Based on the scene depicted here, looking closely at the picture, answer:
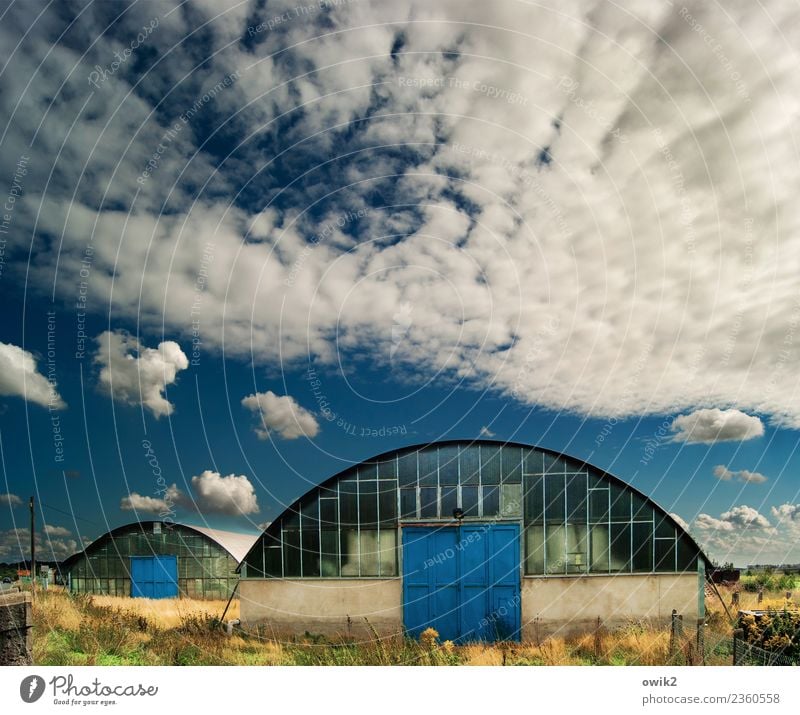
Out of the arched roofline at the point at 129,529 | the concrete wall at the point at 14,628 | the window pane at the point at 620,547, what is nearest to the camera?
the concrete wall at the point at 14,628

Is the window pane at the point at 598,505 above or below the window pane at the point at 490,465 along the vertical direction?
below

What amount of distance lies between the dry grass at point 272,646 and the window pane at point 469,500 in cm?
327

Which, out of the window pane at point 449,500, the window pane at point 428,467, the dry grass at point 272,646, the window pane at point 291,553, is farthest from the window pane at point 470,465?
the window pane at point 291,553

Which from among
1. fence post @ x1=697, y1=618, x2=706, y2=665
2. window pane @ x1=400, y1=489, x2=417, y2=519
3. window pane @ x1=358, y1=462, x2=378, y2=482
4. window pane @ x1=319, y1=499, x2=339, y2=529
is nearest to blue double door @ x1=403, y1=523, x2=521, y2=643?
window pane @ x1=400, y1=489, x2=417, y2=519

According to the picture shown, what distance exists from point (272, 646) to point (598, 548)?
890 centimetres

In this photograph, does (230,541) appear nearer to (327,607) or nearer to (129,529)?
(129,529)

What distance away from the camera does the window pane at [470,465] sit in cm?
1650

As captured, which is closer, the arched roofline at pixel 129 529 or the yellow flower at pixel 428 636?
the yellow flower at pixel 428 636

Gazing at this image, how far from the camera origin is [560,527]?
54.1ft

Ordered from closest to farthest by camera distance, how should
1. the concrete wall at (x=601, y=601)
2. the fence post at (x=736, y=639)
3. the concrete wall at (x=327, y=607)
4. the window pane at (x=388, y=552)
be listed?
the fence post at (x=736, y=639)
the concrete wall at (x=601, y=601)
the concrete wall at (x=327, y=607)
the window pane at (x=388, y=552)

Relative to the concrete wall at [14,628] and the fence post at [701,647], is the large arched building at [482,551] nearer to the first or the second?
the fence post at [701,647]

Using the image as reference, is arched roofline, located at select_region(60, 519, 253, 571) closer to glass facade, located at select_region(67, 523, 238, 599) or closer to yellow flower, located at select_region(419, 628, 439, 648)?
glass facade, located at select_region(67, 523, 238, 599)

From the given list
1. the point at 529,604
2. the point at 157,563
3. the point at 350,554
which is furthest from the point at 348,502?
the point at 157,563

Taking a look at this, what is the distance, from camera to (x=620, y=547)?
16406 millimetres
